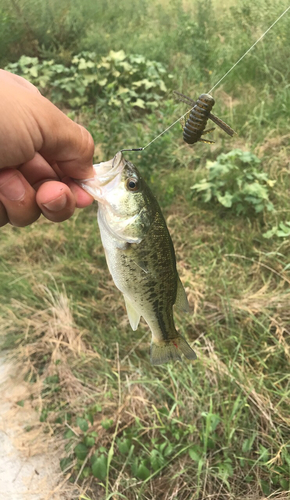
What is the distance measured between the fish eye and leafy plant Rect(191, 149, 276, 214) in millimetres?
2216

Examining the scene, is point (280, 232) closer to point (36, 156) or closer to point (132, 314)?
point (132, 314)

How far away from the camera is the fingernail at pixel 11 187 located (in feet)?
4.81

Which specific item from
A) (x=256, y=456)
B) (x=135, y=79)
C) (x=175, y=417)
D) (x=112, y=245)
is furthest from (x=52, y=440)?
(x=135, y=79)

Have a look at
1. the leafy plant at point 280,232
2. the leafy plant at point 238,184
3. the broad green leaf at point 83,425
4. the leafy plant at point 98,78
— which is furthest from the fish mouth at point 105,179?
the leafy plant at point 98,78

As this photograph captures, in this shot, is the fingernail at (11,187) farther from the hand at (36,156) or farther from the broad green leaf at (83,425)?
the broad green leaf at (83,425)

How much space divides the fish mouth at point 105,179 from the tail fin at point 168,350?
0.69 m

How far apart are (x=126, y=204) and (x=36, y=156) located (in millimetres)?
525

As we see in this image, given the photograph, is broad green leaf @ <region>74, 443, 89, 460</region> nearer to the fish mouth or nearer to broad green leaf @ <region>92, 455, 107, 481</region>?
broad green leaf @ <region>92, 455, 107, 481</region>

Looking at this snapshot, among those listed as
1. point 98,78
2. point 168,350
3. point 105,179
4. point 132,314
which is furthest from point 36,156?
point 98,78

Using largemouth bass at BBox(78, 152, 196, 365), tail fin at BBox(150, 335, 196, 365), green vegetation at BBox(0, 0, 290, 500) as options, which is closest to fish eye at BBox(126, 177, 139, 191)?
largemouth bass at BBox(78, 152, 196, 365)

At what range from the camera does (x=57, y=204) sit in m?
1.48

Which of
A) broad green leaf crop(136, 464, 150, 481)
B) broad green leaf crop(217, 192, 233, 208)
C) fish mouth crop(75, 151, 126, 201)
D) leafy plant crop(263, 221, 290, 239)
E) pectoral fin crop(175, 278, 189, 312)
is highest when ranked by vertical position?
fish mouth crop(75, 151, 126, 201)

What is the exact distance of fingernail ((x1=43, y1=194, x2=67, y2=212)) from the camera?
1468mm

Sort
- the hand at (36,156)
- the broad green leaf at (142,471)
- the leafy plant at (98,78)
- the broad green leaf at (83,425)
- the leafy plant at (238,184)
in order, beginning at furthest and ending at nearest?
the leafy plant at (98,78)
the leafy plant at (238,184)
the broad green leaf at (83,425)
the broad green leaf at (142,471)
the hand at (36,156)
